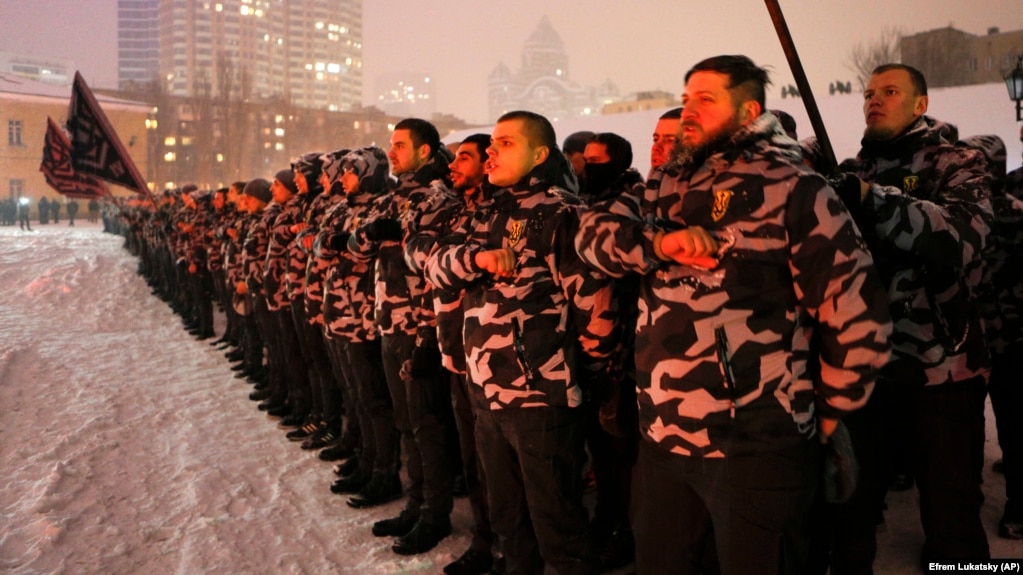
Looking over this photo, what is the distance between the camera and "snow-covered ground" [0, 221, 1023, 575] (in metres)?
4.05

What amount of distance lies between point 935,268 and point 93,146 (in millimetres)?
13787

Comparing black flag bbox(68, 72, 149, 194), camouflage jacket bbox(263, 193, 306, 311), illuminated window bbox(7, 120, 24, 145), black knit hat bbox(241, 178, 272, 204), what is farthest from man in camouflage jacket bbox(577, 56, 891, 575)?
illuminated window bbox(7, 120, 24, 145)

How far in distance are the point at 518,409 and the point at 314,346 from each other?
369 centimetres

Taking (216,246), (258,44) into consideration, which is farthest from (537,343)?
(258,44)

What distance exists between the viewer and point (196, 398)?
796 cm

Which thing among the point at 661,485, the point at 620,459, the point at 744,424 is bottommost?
the point at 620,459

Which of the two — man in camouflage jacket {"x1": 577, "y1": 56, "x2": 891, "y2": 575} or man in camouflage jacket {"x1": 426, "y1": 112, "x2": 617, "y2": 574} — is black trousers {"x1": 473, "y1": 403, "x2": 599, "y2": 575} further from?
man in camouflage jacket {"x1": 577, "y1": 56, "x2": 891, "y2": 575}

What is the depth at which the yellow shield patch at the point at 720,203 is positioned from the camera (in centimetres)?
225

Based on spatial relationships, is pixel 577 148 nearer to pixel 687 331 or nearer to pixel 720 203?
pixel 720 203

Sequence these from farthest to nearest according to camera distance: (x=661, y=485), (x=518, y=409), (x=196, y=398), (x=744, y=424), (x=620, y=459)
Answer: (x=196, y=398) < (x=620, y=459) < (x=518, y=409) < (x=661, y=485) < (x=744, y=424)

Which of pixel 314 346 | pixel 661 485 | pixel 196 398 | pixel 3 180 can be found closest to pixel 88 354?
pixel 196 398

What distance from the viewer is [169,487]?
521 centimetres

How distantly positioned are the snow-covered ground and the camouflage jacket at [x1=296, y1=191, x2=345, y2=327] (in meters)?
1.25

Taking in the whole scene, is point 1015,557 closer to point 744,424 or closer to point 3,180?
point 744,424
